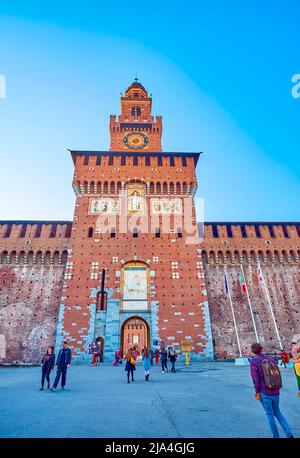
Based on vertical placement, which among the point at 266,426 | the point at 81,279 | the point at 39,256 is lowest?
the point at 266,426

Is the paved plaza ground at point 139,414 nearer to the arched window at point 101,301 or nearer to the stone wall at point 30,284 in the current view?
the arched window at point 101,301

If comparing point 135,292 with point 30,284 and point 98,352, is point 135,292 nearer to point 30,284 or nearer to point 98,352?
point 98,352

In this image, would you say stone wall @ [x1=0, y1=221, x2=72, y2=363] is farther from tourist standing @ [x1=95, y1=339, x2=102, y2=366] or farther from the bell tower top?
the bell tower top

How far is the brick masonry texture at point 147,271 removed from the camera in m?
22.1

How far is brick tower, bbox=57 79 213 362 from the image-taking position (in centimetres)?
2170

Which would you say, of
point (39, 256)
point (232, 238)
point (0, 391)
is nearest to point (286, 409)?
point (0, 391)

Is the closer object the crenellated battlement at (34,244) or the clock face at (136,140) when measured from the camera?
the crenellated battlement at (34,244)

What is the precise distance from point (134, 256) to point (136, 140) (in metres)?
16.0

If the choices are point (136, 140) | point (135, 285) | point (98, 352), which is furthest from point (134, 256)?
point (136, 140)

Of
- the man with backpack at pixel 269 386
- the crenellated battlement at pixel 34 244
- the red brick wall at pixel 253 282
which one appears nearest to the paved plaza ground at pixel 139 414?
the man with backpack at pixel 269 386

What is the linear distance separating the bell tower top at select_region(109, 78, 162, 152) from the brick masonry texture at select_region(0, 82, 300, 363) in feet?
14.0

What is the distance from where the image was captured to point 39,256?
26281 mm
